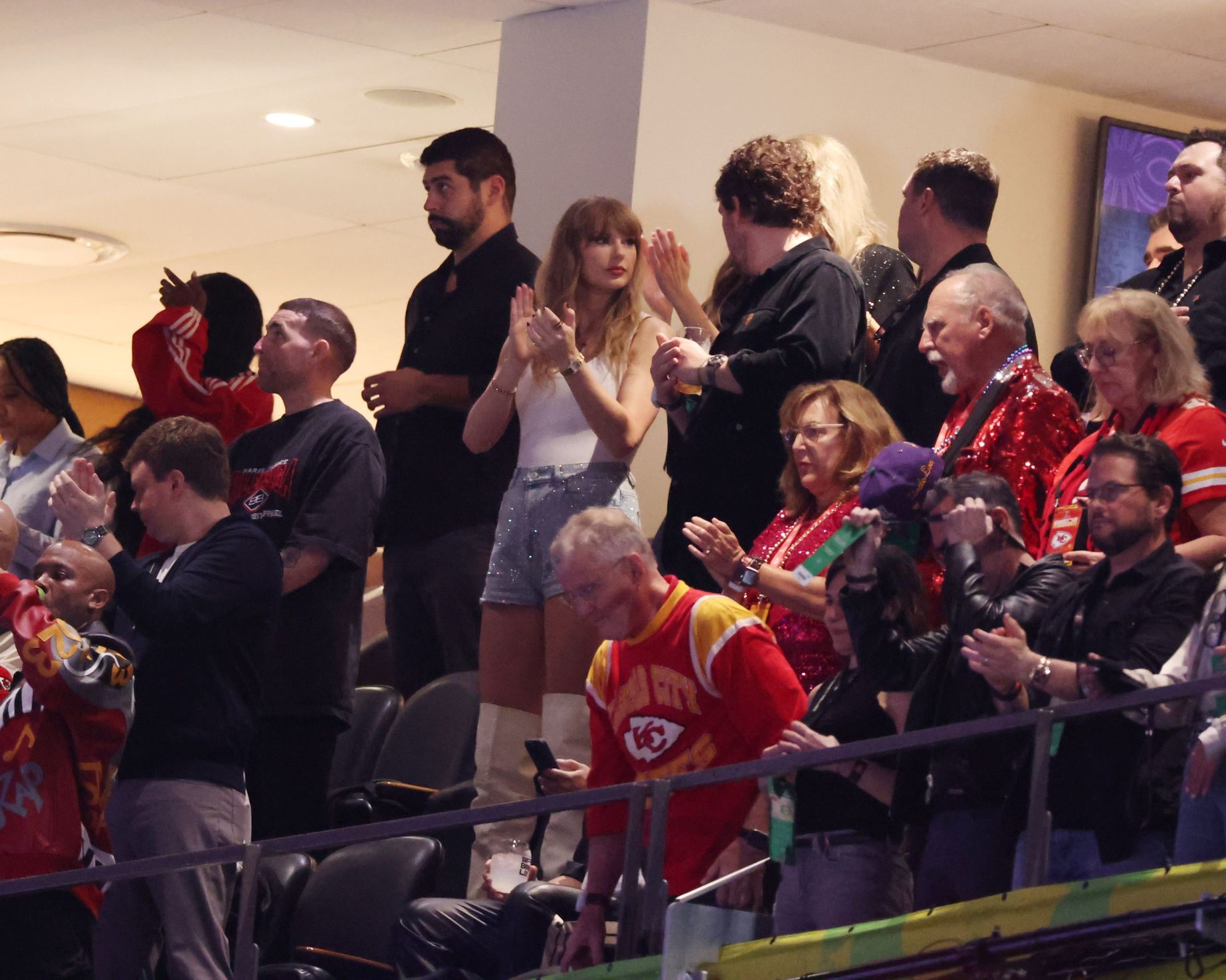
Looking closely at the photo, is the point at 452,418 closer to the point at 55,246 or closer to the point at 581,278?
the point at 581,278

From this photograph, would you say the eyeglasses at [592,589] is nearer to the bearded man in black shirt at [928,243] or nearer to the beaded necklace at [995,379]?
the beaded necklace at [995,379]

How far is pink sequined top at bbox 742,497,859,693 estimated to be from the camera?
3.89m

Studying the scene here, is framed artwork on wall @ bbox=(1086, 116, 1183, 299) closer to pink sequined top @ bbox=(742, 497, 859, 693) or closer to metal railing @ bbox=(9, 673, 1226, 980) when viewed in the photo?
pink sequined top @ bbox=(742, 497, 859, 693)

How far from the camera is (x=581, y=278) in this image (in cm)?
468

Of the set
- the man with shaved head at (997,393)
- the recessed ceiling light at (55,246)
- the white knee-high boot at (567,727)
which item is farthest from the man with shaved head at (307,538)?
the recessed ceiling light at (55,246)

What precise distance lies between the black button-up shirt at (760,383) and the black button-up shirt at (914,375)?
0.10m

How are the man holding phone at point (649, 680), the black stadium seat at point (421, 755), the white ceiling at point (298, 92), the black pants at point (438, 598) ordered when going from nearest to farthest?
the man holding phone at point (649, 680) → the black stadium seat at point (421, 755) → the black pants at point (438, 598) → the white ceiling at point (298, 92)

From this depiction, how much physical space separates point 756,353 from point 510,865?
1241mm

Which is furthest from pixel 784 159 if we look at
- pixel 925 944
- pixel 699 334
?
pixel 925 944

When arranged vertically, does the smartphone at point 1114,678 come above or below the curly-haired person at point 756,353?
below

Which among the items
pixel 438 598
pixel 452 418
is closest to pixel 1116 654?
pixel 438 598

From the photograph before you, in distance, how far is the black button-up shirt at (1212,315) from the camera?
396cm

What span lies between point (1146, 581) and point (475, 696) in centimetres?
206

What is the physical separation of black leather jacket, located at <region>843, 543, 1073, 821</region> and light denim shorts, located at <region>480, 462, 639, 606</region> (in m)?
1.02
